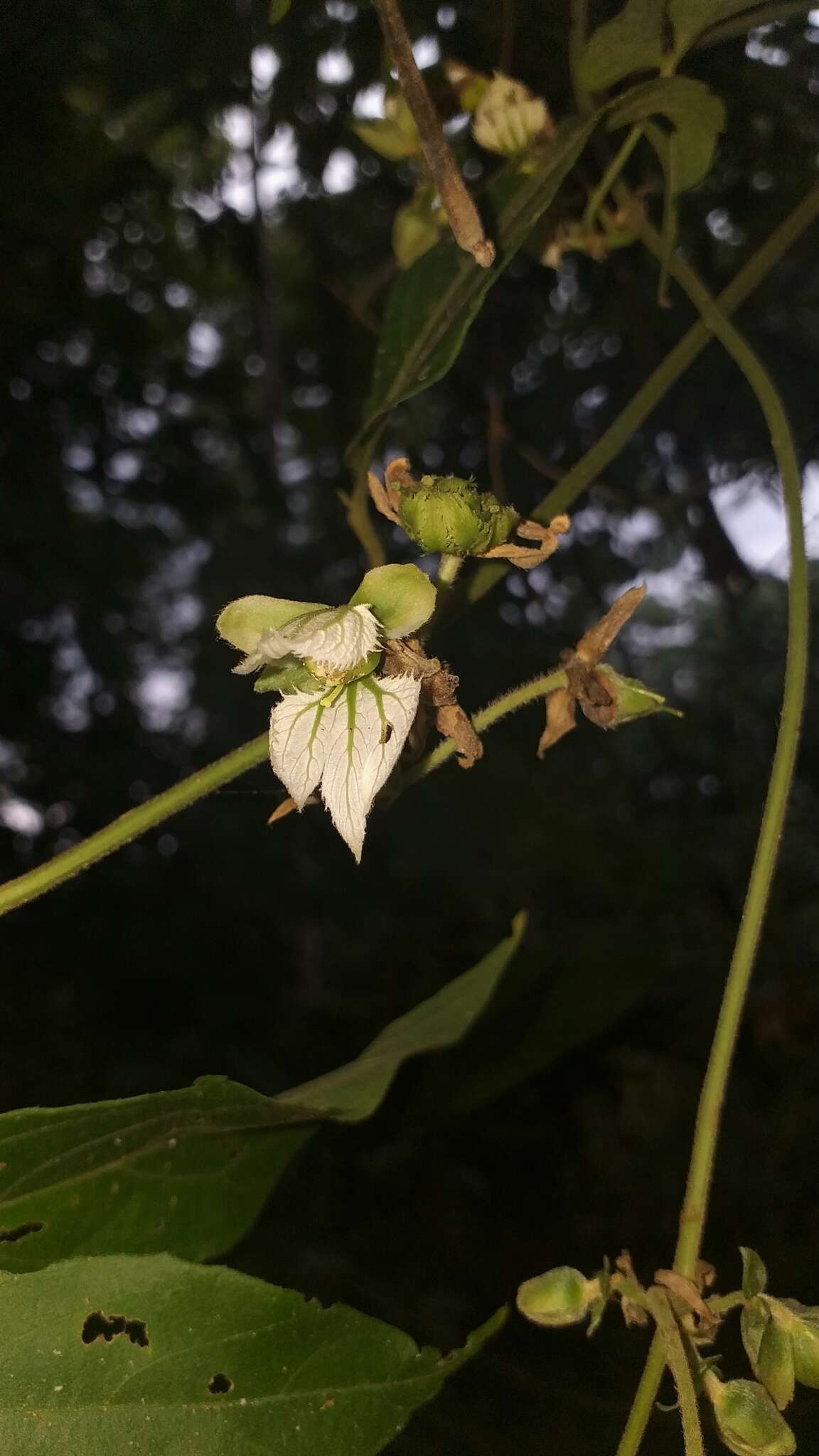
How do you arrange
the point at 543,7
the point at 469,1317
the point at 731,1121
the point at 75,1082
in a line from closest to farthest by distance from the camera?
1. the point at 543,7
2. the point at 469,1317
3. the point at 731,1121
4. the point at 75,1082

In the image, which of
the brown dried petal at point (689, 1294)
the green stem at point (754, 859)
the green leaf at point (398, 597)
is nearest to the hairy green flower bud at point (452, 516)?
the green leaf at point (398, 597)

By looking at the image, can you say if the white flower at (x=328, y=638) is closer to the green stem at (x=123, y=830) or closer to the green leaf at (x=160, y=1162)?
the green stem at (x=123, y=830)

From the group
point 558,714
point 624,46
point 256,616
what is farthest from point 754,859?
point 624,46

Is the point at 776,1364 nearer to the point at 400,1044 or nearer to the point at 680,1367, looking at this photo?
the point at 680,1367

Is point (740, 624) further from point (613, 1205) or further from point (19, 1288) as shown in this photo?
point (19, 1288)

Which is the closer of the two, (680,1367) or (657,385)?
(680,1367)

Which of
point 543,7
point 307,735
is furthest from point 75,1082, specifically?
point 543,7

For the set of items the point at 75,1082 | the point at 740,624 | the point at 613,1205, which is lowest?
the point at 613,1205
